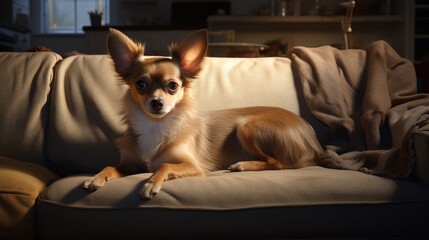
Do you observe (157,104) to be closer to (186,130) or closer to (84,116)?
(186,130)

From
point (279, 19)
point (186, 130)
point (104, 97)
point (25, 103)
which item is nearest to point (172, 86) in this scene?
point (186, 130)

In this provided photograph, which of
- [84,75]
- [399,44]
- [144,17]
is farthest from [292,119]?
[144,17]

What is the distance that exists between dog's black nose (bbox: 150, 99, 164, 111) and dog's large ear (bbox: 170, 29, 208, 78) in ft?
0.66

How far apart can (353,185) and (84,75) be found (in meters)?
1.35

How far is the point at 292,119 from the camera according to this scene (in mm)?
1981

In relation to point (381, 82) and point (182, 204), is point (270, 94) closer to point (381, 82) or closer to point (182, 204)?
point (381, 82)

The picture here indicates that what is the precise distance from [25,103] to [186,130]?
0.79m

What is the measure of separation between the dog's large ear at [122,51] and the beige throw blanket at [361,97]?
807 mm

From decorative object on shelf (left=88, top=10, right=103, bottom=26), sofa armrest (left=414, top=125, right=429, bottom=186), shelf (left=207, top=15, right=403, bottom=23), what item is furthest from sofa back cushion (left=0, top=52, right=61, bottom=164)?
decorative object on shelf (left=88, top=10, right=103, bottom=26)

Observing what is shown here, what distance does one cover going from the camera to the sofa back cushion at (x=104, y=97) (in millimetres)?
2059

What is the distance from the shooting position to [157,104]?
67.4 inches

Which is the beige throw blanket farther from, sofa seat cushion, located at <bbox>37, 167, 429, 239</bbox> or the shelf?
the shelf

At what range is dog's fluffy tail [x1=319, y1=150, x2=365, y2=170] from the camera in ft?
5.91

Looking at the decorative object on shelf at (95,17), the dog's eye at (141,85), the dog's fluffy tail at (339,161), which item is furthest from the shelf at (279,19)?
the dog's eye at (141,85)
